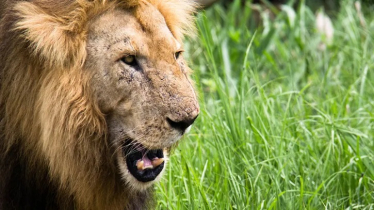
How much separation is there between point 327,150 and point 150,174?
1.36m

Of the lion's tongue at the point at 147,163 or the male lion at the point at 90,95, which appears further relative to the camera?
the lion's tongue at the point at 147,163

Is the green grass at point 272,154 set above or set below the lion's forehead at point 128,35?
below

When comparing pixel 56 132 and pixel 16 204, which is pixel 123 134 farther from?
pixel 16 204

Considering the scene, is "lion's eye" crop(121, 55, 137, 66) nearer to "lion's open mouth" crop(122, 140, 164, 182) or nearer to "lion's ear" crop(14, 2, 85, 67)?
"lion's ear" crop(14, 2, 85, 67)

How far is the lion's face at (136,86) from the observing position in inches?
98.7

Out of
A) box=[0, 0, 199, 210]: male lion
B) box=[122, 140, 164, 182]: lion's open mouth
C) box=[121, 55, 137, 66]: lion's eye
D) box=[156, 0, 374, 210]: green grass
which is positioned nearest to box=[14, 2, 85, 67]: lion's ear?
box=[0, 0, 199, 210]: male lion

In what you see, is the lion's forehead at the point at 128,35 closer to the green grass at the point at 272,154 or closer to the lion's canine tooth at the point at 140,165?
the lion's canine tooth at the point at 140,165

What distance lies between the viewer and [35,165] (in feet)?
8.77

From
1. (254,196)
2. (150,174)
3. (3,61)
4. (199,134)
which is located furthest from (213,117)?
(3,61)

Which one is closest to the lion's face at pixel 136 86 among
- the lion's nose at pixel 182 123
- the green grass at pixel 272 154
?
the lion's nose at pixel 182 123

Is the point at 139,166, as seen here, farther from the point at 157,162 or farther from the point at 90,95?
the point at 90,95

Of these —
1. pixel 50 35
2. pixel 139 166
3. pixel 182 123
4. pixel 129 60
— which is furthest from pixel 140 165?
pixel 50 35

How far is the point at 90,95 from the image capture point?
2549 millimetres

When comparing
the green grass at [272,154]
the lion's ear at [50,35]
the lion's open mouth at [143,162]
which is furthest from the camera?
the green grass at [272,154]
